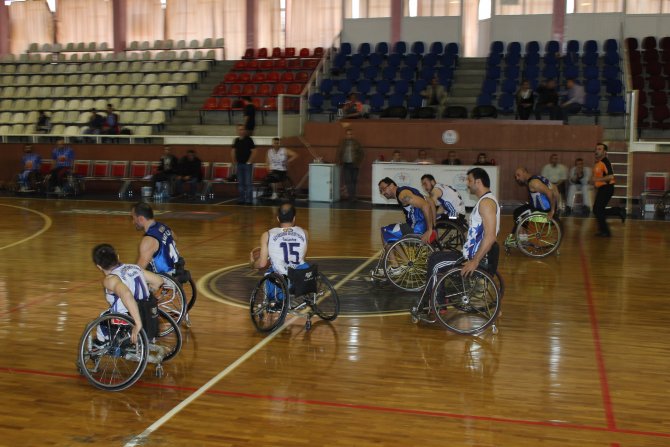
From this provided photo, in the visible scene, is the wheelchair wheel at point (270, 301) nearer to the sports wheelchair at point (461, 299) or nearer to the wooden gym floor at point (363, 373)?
the wooden gym floor at point (363, 373)

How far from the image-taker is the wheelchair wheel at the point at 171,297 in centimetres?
670

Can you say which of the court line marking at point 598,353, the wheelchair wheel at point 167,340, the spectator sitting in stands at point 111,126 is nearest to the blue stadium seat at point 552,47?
the spectator sitting in stands at point 111,126

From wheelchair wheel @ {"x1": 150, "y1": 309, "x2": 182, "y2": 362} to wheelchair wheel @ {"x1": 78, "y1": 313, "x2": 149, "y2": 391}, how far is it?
0.57 ft

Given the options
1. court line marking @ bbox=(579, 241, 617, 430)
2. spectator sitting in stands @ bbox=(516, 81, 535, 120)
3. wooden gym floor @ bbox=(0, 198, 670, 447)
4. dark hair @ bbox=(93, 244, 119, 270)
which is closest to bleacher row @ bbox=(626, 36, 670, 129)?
spectator sitting in stands @ bbox=(516, 81, 535, 120)

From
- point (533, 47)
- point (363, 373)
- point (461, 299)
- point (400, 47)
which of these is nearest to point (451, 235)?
point (461, 299)

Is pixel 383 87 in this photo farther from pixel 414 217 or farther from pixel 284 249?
pixel 284 249

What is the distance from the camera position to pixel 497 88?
785 inches

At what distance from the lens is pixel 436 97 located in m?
18.6

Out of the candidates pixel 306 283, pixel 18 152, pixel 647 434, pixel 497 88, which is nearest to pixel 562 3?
pixel 497 88

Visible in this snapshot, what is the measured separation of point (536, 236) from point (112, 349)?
6.72 metres

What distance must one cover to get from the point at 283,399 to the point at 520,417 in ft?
5.08

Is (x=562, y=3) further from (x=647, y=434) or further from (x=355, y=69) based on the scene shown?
(x=647, y=434)

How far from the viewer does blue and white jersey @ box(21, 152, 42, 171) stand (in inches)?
745

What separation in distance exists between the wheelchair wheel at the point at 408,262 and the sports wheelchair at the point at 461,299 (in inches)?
44.0
